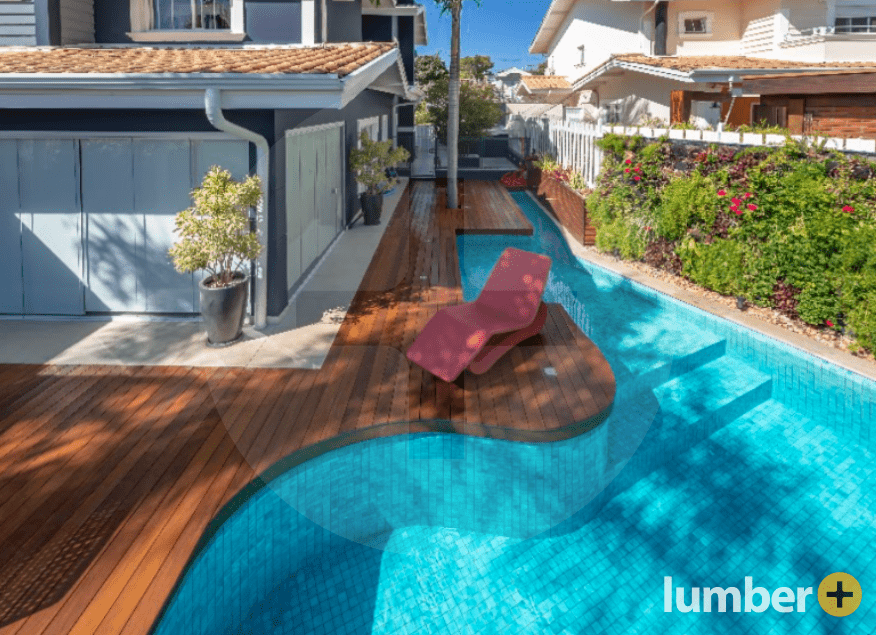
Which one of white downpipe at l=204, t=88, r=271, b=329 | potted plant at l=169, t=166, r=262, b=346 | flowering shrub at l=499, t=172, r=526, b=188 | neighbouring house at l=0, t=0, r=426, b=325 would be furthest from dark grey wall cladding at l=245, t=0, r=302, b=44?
flowering shrub at l=499, t=172, r=526, b=188

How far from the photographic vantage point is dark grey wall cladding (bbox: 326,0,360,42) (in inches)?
465

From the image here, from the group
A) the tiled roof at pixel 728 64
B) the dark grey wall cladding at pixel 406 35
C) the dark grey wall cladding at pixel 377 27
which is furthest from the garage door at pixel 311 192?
the dark grey wall cladding at pixel 406 35

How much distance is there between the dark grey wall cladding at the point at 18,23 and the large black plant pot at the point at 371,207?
7553mm

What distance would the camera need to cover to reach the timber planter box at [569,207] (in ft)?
47.8

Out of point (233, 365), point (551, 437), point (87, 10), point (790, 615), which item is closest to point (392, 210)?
point (87, 10)

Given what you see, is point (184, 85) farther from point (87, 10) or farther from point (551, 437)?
point (87, 10)

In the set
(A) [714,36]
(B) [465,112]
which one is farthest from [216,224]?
(B) [465,112]

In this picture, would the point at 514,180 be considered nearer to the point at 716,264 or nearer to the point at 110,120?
the point at 716,264

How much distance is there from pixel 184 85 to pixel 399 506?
179 inches

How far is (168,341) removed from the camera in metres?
7.82

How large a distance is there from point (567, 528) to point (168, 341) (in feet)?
16.5

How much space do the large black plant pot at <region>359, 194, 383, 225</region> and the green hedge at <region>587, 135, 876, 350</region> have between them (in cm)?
575

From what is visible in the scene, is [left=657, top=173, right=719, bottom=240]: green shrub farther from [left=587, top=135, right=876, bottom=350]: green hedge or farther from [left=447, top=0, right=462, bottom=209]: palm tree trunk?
[left=447, top=0, right=462, bottom=209]: palm tree trunk

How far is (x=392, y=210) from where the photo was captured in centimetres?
1859
